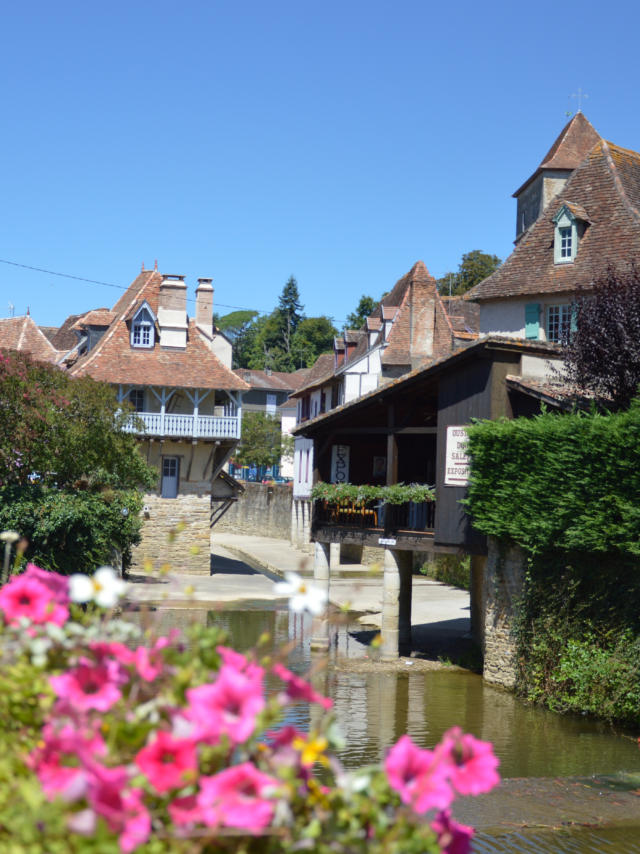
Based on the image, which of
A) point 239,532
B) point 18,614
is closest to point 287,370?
point 239,532

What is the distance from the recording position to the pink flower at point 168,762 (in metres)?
3.01

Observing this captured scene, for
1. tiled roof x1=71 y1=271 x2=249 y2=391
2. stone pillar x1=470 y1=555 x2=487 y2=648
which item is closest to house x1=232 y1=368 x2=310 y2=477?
tiled roof x1=71 y1=271 x2=249 y2=391

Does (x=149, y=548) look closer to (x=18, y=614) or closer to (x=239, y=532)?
(x=239, y=532)

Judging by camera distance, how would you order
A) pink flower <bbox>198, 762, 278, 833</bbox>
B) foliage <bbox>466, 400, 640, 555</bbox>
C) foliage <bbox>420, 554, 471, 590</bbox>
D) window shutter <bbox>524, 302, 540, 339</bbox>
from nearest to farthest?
1. pink flower <bbox>198, 762, 278, 833</bbox>
2. foliage <bbox>466, 400, 640, 555</bbox>
3. window shutter <bbox>524, 302, 540, 339</bbox>
4. foliage <bbox>420, 554, 471, 590</bbox>

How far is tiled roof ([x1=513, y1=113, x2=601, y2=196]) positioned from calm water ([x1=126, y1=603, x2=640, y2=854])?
100.0 feet

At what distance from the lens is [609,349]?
66.8ft

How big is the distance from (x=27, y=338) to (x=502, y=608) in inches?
1484

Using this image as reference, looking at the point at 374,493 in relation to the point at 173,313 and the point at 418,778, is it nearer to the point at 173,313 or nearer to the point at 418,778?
the point at 418,778

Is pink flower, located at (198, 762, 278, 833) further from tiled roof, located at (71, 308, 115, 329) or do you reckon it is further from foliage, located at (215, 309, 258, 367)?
foliage, located at (215, 309, 258, 367)

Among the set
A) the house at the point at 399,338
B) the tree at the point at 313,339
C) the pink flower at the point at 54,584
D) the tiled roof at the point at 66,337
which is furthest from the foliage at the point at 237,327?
the pink flower at the point at 54,584

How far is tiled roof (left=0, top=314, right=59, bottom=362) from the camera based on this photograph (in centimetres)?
5100

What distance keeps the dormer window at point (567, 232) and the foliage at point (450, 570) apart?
11.2 m

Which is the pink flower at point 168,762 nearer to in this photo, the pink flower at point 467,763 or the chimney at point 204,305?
the pink flower at point 467,763

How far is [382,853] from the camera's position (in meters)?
3.21
